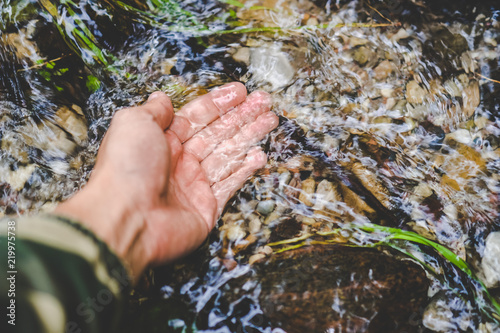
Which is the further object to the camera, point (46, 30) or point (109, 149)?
point (46, 30)

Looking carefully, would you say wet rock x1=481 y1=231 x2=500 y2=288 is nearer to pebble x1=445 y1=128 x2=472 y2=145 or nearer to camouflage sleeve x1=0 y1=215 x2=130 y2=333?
pebble x1=445 y1=128 x2=472 y2=145

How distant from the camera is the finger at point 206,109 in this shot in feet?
9.01

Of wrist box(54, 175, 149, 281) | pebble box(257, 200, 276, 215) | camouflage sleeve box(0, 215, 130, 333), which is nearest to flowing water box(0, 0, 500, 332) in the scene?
pebble box(257, 200, 276, 215)

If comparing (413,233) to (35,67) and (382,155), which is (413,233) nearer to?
(382,155)

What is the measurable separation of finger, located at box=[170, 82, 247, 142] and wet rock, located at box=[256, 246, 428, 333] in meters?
1.33

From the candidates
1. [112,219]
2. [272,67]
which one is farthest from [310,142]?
[112,219]

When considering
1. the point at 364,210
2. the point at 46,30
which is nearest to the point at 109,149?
the point at 46,30

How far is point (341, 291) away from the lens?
6.97 feet

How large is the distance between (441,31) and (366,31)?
805mm

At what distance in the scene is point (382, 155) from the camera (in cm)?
286

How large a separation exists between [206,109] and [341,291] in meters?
1.86

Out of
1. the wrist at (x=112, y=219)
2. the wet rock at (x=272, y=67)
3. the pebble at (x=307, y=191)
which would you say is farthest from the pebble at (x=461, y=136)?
the wrist at (x=112, y=219)

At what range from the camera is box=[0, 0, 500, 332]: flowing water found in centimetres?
217

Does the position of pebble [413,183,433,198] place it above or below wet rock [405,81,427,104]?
below
